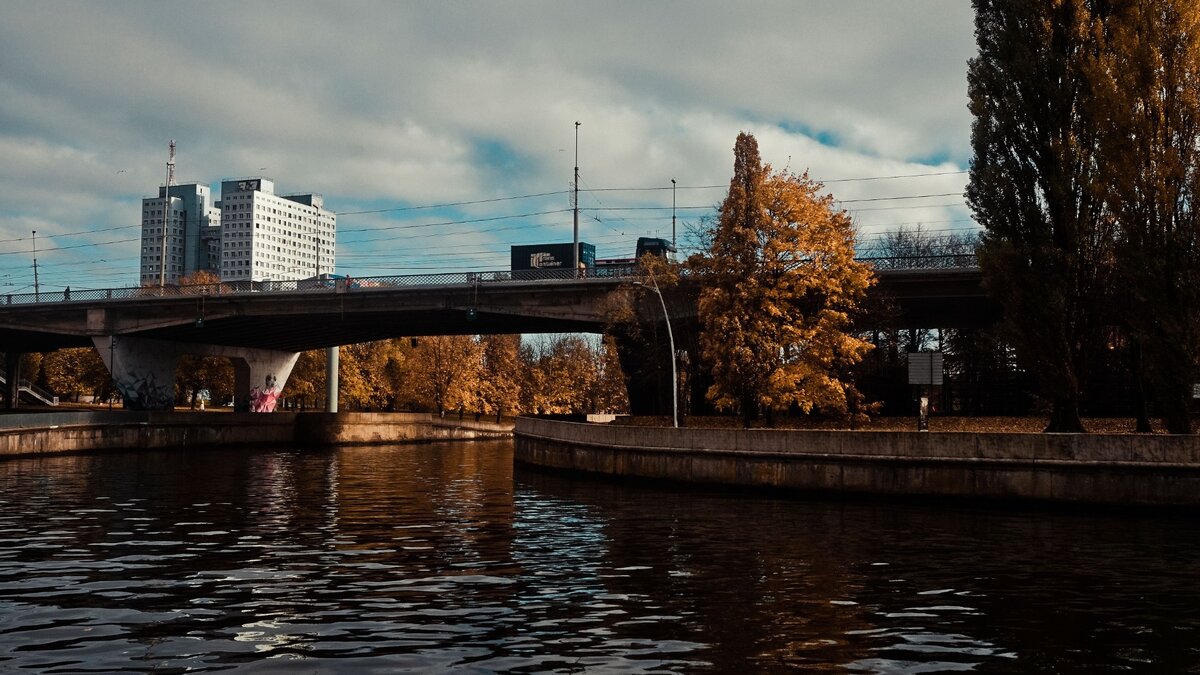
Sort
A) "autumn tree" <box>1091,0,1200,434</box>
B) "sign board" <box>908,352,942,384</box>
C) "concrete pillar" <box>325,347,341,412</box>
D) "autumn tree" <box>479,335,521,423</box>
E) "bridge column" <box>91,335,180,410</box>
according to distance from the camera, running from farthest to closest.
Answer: "autumn tree" <box>479,335,521,423</box>
"concrete pillar" <box>325,347,341,412</box>
"bridge column" <box>91,335,180,410</box>
"sign board" <box>908,352,942,384</box>
"autumn tree" <box>1091,0,1200,434</box>

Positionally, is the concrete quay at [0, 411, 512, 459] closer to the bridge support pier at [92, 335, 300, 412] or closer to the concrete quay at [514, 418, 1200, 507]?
the bridge support pier at [92, 335, 300, 412]

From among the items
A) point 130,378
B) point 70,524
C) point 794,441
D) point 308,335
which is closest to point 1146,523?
point 794,441

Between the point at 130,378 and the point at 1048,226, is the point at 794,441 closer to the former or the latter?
the point at 1048,226

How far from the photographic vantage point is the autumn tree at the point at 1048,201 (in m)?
35.3

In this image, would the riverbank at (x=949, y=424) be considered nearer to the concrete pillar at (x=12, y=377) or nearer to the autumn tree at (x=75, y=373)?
the autumn tree at (x=75, y=373)

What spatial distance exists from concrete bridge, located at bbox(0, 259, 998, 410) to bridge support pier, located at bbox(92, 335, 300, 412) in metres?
0.10

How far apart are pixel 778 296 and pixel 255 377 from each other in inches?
2288

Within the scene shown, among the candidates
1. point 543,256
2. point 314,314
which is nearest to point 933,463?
point 314,314

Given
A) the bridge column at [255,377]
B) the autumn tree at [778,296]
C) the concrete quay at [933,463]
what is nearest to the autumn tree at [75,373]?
the bridge column at [255,377]

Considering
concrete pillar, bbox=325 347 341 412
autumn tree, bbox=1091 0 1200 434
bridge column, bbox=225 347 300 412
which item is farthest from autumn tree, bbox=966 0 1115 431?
bridge column, bbox=225 347 300 412

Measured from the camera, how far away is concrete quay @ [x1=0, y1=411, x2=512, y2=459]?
2233 inches

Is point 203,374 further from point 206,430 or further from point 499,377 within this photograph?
point 206,430

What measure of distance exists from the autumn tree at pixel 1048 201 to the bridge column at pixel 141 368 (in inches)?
2527

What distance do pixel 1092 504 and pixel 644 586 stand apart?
63.1 feet
